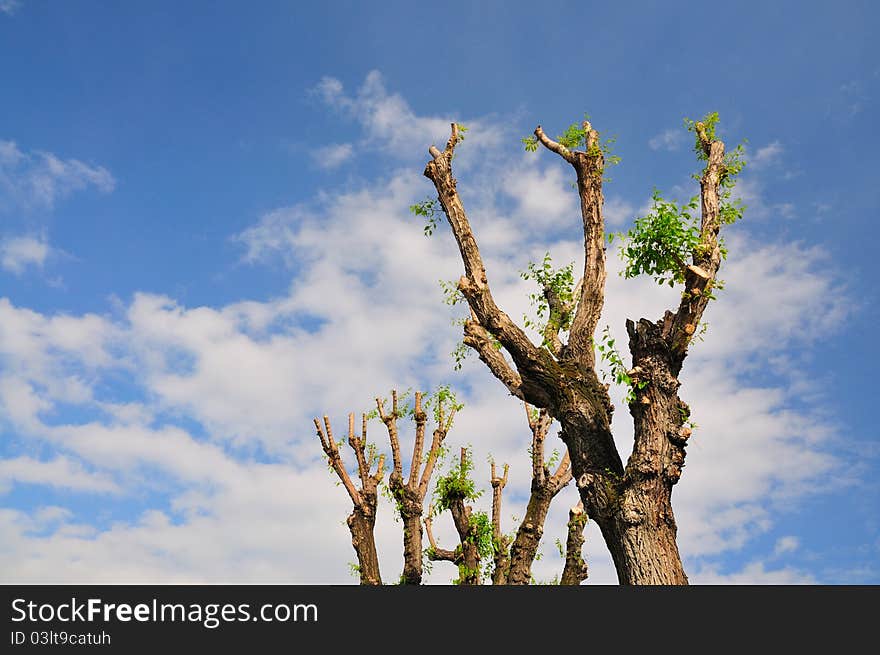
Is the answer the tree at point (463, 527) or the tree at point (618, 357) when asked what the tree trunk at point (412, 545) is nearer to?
the tree at point (463, 527)

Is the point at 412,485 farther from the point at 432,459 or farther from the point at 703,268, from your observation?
the point at 703,268

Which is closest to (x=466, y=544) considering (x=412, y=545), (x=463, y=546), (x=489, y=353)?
(x=463, y=546)

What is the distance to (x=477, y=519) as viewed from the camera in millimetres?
17578

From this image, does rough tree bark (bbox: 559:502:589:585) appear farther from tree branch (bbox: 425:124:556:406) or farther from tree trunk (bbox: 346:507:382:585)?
tree branch (bbox: 425:124:556:406)

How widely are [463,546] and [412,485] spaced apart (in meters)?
2.54

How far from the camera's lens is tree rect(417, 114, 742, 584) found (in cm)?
827

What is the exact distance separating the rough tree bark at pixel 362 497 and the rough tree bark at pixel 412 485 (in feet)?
1.41

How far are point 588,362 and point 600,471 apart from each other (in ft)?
5.33

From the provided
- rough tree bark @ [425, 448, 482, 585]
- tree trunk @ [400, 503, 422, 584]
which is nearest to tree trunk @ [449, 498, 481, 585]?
rough tree bark @ [425, 448, 482, 585]
